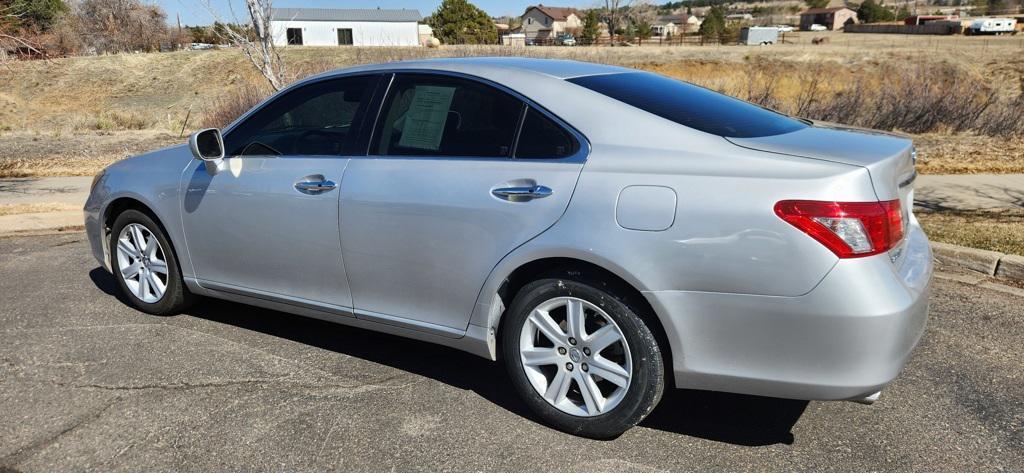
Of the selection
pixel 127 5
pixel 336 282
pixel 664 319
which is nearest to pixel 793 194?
pixel 664 319

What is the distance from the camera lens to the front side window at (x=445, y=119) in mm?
3555

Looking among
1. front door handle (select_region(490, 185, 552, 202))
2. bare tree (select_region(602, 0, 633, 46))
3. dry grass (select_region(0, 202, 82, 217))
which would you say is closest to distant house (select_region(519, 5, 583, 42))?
bare tree (select_region(602, 0, 633, 46))

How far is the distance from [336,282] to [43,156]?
1167 centimetres

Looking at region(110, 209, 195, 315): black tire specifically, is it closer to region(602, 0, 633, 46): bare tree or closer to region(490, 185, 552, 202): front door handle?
region(490, 185, 552, 202): front door handle

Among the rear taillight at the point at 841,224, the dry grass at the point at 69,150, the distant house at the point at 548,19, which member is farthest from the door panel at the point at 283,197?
the distant house at the point at 548,19

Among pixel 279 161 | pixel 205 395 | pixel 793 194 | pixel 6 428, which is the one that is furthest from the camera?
pixel 279 161

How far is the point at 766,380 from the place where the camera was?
9.62 feet

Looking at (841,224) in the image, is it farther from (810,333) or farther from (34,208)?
(34,208)

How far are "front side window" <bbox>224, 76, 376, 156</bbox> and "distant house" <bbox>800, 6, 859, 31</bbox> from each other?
11957cm

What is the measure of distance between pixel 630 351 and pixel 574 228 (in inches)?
21.7

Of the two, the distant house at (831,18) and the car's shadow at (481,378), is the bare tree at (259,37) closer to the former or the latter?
the car's shadow at (481,378)

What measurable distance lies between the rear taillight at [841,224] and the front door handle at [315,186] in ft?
7.22

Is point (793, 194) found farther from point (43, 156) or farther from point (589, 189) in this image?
point (43, 156)

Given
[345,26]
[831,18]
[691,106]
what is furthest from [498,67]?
[831,18]
